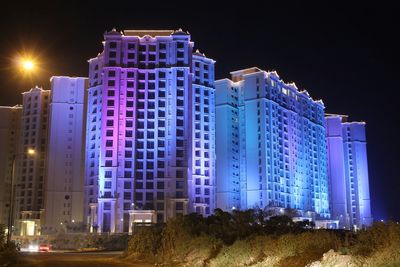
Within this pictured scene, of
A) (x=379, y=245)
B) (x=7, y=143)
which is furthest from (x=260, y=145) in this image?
(x=379, y=245)

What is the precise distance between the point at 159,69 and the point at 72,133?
34.3 metres

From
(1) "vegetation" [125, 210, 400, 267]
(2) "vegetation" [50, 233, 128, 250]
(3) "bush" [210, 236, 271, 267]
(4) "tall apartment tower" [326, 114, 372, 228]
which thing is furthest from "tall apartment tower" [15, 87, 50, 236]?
(3) "bush" [210, 236, 271, 267]

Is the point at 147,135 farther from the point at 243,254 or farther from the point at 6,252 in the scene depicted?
the point at 243,254

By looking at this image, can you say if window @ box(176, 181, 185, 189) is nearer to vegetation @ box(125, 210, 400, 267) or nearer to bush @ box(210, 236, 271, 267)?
vegetation @ box(125, 210, 400, 267)

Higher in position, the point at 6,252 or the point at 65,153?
the point at 65,153

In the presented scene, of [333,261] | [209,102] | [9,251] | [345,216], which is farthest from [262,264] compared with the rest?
[345,216]

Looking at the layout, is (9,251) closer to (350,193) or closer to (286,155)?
(286,155)

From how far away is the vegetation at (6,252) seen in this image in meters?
28.5

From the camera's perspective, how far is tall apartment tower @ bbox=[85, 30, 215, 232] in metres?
122

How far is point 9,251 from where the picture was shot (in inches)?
1200

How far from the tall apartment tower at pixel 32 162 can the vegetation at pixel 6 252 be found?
122m

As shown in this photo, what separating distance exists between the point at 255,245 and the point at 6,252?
547 inches

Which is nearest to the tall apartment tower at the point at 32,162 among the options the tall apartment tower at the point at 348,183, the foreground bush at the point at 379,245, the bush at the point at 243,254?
the tall apartment tower at the point at 348,183

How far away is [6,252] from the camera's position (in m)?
29.6
